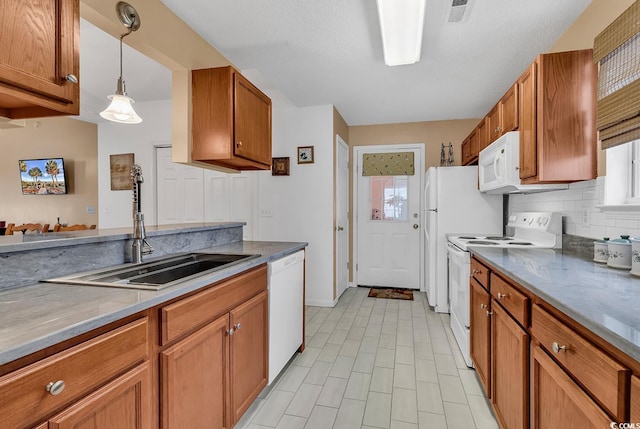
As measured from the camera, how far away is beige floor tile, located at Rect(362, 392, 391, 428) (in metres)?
1.78

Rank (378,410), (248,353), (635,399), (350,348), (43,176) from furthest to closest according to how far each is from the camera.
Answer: (43,176)
(350,348)
(378,410)
(248,353)
(635,399)

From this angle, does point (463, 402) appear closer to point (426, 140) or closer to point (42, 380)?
point (42, 380)

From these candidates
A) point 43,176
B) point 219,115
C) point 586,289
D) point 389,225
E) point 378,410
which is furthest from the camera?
point 43,176

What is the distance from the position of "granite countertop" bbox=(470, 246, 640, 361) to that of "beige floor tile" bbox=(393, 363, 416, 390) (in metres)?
0.98

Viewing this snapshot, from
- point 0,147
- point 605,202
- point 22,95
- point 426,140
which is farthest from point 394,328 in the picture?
point 0,147

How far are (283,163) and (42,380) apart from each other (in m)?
3.45

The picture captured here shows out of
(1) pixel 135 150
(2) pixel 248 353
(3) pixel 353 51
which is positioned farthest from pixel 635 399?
(1) pixel 135 150

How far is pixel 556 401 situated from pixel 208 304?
131 centimetres

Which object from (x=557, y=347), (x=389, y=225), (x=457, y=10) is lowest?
(x=557, y=347)

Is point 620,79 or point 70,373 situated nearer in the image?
point 70,373

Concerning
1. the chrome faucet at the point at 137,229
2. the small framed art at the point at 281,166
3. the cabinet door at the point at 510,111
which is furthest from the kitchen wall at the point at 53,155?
the cabinet door at the point at 510,111

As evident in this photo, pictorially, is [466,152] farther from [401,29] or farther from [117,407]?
[117,407]

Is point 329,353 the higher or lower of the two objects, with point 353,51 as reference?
lower

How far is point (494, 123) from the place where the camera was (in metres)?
2.90
